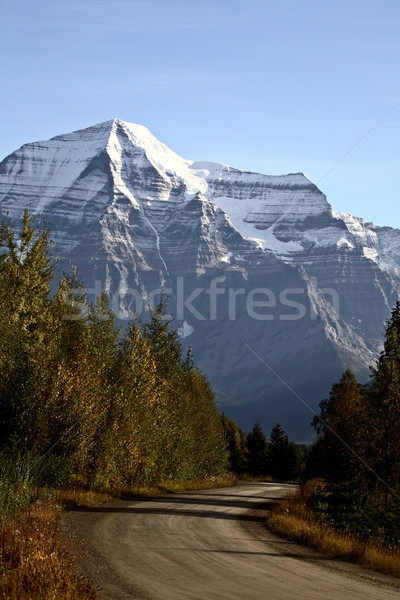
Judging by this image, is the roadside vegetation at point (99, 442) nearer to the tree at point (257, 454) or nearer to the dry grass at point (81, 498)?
the dry grass at point (81, 498)

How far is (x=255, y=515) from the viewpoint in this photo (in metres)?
32.1

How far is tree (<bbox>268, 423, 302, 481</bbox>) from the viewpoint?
4513 inches

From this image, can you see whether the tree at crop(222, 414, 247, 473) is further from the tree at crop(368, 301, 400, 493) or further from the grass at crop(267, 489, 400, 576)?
the grass at crop(267, 489, 400, 576)

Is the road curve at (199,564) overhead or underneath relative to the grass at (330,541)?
underneath

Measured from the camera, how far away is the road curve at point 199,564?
1439 centimetres

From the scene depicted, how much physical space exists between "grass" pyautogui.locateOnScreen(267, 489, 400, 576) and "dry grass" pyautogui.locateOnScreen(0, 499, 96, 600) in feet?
28.1

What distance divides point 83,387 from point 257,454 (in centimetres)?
9186

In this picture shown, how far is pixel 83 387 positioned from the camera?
3422cm

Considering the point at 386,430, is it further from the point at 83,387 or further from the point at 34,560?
the point at 34,560

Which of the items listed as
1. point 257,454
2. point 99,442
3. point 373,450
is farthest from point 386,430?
point 257,454

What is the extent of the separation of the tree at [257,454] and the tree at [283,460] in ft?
14.2

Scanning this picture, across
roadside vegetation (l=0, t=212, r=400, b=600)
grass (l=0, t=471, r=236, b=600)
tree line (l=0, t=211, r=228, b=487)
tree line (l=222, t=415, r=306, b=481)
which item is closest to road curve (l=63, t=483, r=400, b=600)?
grass (l=0, t=471, r=236, b=600)

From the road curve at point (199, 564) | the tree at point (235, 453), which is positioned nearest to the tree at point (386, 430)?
the road curve at point (199, 564)

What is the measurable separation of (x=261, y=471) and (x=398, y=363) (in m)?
86.1
